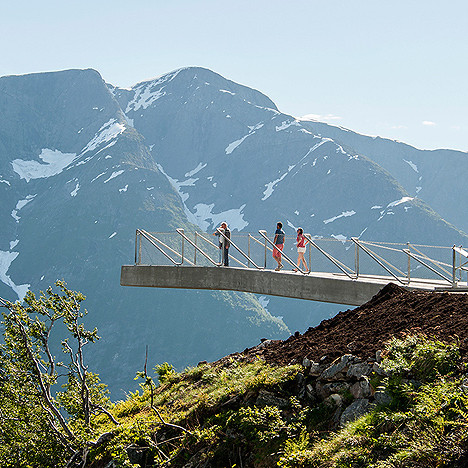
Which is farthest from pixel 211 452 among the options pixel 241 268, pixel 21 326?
pixel 241 268

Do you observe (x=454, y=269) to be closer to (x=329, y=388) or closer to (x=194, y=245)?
(x=329, y=388)

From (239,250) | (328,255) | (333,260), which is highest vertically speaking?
(239,250)

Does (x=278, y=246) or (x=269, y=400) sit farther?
(x=278, y=246)

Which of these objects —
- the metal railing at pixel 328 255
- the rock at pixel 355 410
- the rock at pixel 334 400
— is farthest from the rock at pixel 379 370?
the metal railing at pixel 328 255

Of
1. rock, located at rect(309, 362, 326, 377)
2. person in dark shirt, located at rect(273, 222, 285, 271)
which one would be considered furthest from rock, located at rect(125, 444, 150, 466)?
person in dark shirt, located at rect(273, 222, 285, 271)

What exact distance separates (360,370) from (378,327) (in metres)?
1.71

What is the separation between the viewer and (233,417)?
9781 millimetres

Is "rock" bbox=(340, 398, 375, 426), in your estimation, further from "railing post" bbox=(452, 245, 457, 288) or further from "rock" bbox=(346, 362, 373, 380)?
"railing post" bbox=(452, 245, 457, 288)

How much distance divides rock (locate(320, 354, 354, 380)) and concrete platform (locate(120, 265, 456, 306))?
6380mm

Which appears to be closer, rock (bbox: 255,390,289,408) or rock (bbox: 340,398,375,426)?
rock (bbox: 340,398,375,426)

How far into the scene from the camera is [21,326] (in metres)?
12.3

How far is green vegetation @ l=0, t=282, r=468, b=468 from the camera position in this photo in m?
7.54

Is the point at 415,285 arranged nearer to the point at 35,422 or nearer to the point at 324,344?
A: the point at 324,344

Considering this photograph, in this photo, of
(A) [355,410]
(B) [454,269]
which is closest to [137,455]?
(A) [355,410]
